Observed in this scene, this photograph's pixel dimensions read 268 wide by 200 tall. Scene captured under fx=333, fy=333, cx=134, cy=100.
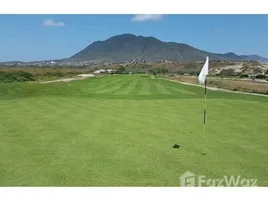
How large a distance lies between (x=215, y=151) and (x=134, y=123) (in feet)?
13.2

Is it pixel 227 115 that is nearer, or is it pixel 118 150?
pixel 118 150

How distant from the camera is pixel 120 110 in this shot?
1479 centimetres

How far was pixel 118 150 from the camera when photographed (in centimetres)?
817

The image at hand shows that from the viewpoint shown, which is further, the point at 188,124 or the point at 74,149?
the point at 188,124

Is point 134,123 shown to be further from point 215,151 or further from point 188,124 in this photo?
point 215,151
